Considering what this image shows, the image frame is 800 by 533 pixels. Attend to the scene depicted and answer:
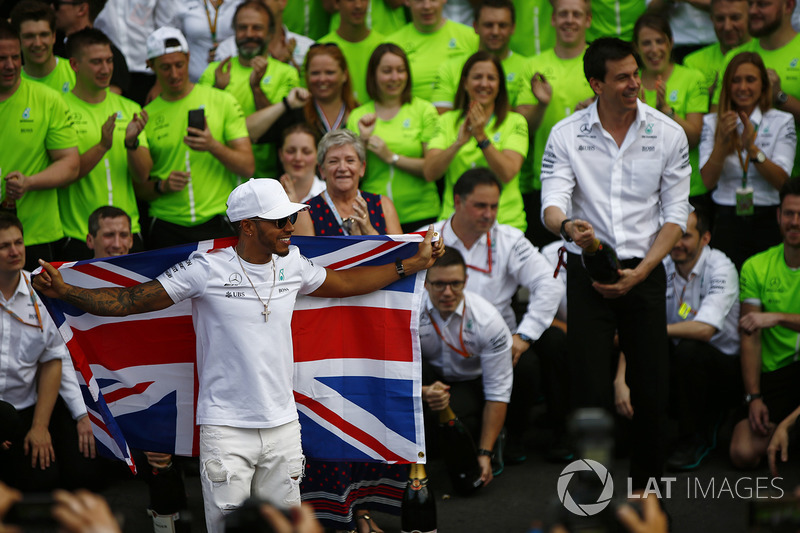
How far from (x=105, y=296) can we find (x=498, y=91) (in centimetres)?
411

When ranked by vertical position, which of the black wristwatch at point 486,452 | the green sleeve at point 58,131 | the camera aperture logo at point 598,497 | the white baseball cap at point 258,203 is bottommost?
the black wristwatch at point 486,452

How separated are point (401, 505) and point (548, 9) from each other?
5410mm

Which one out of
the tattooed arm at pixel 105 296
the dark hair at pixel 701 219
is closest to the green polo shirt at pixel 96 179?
the tattooed arm at pixel 105 296

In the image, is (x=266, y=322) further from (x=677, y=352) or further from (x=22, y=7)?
(x=22, y=7)

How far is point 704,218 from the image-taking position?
7.72 m

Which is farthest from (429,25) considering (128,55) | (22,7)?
(22,7)

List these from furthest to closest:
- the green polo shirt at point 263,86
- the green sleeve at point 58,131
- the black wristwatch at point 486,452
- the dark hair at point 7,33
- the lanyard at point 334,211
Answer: the green polo shirt at point 263,86
the green sleeve at point 58,131
the dark hair at point 7,33
the black wristwatch at point 486,452
the lanyard at point 334,211

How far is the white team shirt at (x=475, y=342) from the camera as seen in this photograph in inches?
266

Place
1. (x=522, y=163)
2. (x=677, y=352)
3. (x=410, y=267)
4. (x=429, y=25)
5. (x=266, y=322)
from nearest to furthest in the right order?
(x=266, y=322) < (x=410, y=267) < (x=677, y=352) < (x=522, y=163) < (x=429, y=25)

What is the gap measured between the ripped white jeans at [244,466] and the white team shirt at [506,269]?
2693 mm

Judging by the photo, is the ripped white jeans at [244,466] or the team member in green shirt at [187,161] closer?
the ripped white jeans at [244,466]

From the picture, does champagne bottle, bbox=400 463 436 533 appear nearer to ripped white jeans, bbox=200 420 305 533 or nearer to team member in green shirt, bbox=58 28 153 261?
ripped white jeans, bbox=200 420 305 533

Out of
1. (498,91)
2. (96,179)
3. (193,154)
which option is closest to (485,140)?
(498,91)

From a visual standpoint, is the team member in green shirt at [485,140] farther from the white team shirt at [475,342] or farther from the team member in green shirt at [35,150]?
the team member in green shirt at [35,150]
